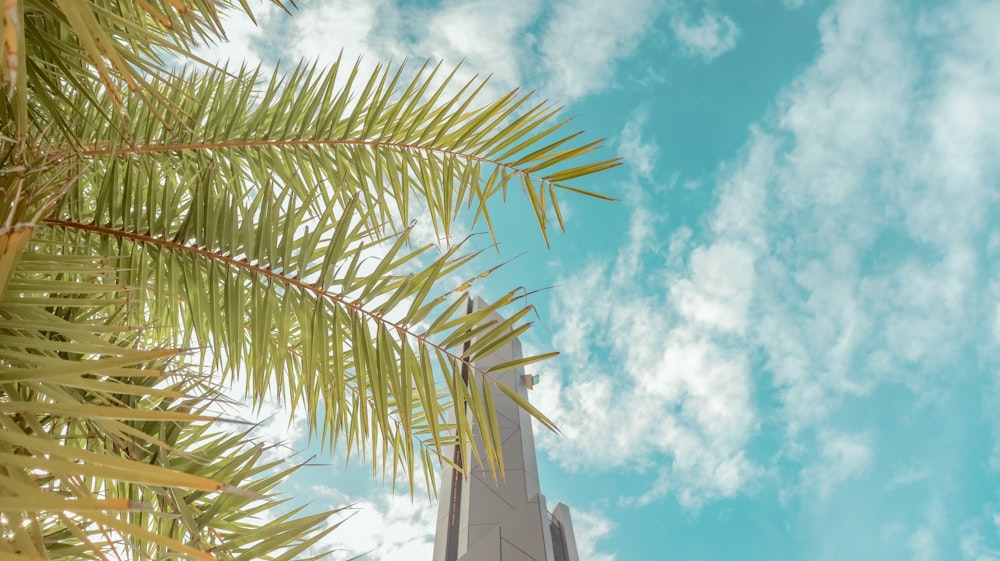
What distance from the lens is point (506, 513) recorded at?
1.77 m

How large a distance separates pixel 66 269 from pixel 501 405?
1742 millimetres

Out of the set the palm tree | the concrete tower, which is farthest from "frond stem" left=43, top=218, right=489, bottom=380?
the concrete tower

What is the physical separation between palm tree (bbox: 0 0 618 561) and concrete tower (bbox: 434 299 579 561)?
0.52 m

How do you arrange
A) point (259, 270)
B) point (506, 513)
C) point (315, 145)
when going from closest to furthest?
point (259, 270) < point (315, 145) < point (506, 513)

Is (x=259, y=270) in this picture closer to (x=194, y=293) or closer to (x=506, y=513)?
(x=194, y=293)

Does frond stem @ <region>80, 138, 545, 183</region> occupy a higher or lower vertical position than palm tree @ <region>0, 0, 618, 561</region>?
higher

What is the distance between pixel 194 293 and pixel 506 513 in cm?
127

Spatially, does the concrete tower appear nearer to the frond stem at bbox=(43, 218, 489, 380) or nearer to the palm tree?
the palm tree

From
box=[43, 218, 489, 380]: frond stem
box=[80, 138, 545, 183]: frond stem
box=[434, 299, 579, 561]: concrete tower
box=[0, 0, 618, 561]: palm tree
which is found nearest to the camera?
box=[0, 0, 618, 561]: palm tree

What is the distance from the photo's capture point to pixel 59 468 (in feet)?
0.87

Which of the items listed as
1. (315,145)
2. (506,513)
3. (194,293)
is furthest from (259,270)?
(506,513)

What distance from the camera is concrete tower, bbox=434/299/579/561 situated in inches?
62.5

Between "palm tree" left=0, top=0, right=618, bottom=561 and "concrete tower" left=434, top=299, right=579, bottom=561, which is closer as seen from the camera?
"palm tree" left=0, top=0, right=618, bottom=561

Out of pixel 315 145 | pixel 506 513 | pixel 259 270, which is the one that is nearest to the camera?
pixel 259 270
